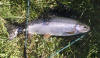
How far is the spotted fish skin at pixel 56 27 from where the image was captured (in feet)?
10.1

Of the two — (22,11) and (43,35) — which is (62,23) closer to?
(43,35)

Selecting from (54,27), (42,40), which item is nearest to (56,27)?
(54,27)

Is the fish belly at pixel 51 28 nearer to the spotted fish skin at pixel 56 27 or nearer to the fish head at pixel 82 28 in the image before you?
the spotted fish skin at pixel 56 27

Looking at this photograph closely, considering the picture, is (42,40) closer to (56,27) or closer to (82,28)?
(56,27)

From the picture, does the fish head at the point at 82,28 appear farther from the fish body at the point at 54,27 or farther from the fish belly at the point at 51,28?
A: the fish belly at the point at 51,28

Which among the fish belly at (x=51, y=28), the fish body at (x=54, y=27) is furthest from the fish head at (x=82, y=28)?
the fish belly at (x=51, y=28)

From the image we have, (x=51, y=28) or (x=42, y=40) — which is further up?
(x=51, y=28)

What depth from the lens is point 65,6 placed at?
3.14 meters

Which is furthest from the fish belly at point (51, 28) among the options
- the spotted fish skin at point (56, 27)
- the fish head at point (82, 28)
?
the fish head at point (82, 28)

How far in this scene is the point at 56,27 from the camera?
3.10 meters

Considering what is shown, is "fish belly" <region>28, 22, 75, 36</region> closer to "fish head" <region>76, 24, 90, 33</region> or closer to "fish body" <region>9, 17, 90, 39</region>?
"fish body" <region>9, 17, 90, 39</region>

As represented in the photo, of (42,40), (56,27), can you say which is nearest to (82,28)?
(56,27)

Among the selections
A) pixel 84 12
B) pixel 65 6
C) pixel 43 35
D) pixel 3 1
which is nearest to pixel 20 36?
pixel 43 35

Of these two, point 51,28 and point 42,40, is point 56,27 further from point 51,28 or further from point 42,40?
point 42,40
